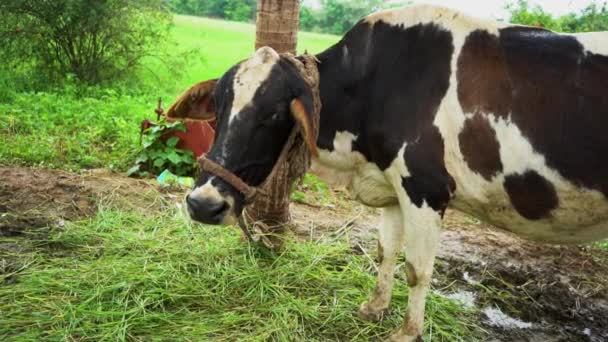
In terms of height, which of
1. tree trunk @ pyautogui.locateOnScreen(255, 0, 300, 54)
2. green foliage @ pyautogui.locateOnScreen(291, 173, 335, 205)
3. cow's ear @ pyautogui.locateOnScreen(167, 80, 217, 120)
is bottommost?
green foliage @ pyautogui.locateOnScreen(291, 173, 335, 205)

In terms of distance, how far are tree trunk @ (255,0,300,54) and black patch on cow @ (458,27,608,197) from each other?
1616 millimetres

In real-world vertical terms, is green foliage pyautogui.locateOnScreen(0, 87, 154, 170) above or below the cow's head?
below

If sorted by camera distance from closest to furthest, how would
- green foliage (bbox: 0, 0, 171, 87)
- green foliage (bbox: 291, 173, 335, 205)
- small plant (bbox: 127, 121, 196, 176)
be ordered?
green foliage (bbox: 291, 173, 335, 205)
small plant (bbox: 127, 121, 196, 176)
green foliage (bbox: 0, 0, 171, 87)

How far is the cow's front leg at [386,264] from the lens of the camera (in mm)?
3576

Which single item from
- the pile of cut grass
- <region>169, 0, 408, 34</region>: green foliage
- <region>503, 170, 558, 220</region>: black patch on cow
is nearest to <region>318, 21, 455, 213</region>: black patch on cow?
<region>503, 170, 558, 220</region>: black patch on cow

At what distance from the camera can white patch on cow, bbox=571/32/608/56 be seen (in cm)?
274

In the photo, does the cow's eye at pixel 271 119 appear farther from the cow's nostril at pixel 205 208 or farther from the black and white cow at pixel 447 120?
the cow's nostril at pixel 205 208

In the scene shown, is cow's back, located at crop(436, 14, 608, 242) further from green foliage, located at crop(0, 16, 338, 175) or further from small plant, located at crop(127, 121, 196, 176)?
green foliage, located at crop(0, 16, 338, 175)

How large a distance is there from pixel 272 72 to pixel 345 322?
1596 millimetres

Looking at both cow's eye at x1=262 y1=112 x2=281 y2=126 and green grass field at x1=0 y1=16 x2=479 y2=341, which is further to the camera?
green grass field at x1=0 y1=16 x2=479 y2=341

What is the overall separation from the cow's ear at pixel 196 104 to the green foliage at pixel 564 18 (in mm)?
5239

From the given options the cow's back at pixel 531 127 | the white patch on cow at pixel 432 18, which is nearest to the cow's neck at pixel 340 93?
the white patch on cow at pixel 432 18

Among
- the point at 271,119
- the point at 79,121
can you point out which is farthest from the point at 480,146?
the point at 79,121

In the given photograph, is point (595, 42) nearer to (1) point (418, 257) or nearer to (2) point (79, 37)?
(1) point (418, 257)
